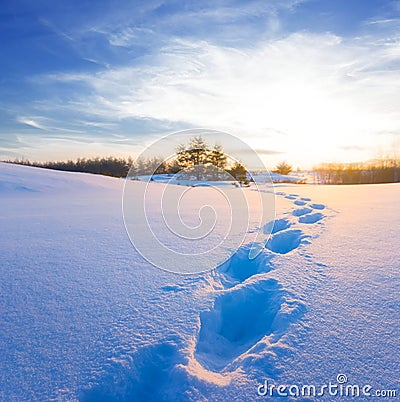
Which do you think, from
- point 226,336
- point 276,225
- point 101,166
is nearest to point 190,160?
point 276,225

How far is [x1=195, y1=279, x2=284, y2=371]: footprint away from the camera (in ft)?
4.84

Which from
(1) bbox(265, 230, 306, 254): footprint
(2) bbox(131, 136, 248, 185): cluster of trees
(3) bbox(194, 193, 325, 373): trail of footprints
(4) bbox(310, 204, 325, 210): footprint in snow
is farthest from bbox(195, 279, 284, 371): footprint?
(4) bbox(310, 204, 325, 210): footprint in snow

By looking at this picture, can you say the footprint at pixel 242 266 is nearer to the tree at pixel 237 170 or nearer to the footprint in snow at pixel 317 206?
the tree at pixel 237 170

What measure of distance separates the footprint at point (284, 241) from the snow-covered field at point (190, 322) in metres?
0.37

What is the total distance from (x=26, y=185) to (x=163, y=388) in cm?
806

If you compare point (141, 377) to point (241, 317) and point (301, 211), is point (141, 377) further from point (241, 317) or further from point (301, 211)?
point (301, 211)

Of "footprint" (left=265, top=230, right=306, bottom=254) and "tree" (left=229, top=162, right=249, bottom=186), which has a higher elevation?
"tree" (left=229, top=162, right=249, bottom=186)

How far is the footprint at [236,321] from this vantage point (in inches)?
58.1

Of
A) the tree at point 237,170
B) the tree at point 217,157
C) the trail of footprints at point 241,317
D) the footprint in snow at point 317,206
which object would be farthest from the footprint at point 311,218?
the trail of footprints at point 241,317

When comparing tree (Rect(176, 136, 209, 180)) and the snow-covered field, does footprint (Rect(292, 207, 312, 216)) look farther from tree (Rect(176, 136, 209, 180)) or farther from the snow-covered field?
tree (Rect(176, 136, 209, 180))

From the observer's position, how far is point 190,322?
59.0 inches

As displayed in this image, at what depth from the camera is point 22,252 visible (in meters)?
2.33

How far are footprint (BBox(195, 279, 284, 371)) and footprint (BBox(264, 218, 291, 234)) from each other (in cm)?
175

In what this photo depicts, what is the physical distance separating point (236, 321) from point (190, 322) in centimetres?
49
